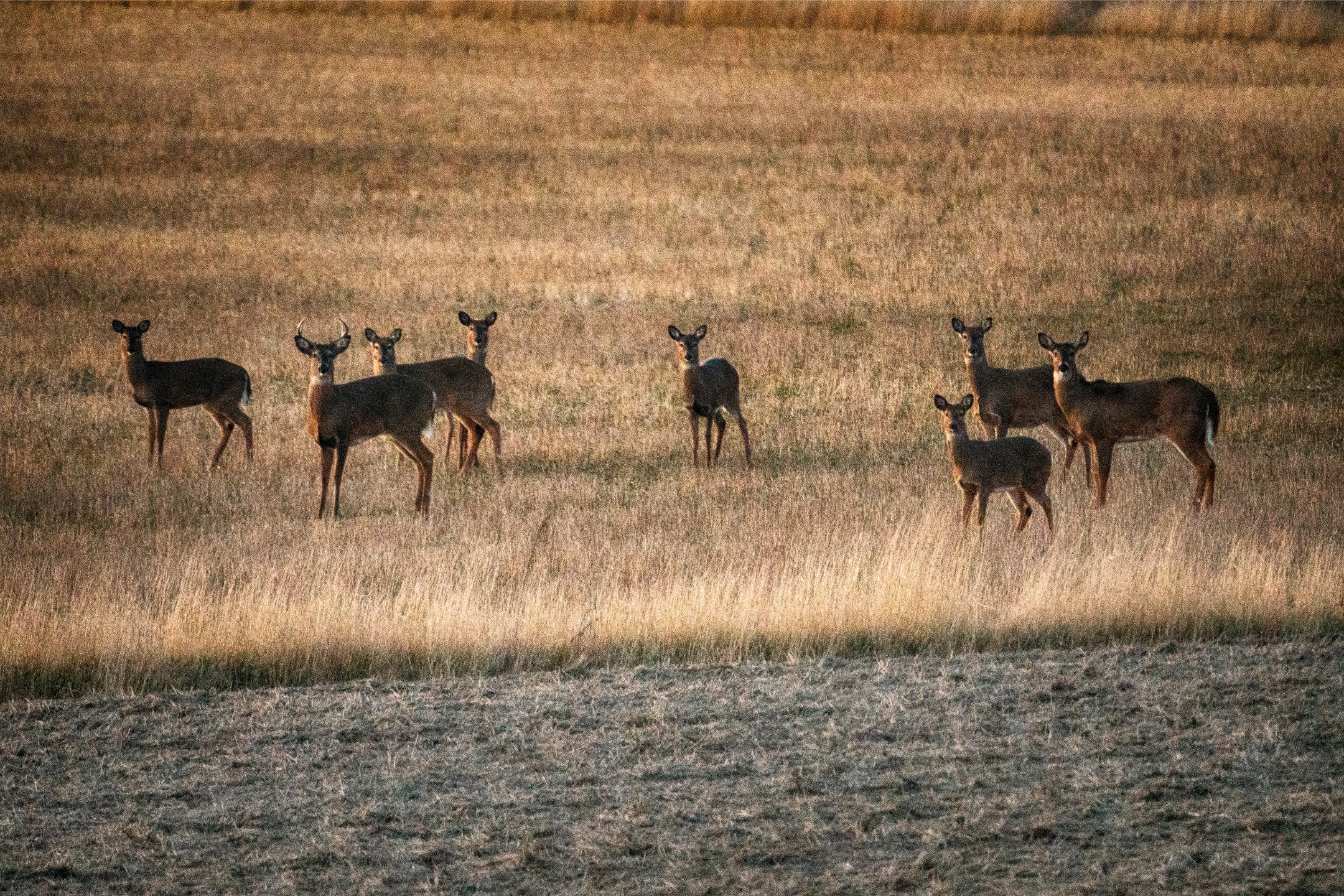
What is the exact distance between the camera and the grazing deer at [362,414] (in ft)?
47.8

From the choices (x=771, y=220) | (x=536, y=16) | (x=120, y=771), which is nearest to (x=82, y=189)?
(x=771, y=220)

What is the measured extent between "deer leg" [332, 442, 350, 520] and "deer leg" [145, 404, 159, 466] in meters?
2.71

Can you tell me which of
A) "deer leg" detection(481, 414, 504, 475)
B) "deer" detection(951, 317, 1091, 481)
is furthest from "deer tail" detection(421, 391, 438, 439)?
"deer" detection(951, 317, 1091, 481)

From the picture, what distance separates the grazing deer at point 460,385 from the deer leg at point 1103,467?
5131mm

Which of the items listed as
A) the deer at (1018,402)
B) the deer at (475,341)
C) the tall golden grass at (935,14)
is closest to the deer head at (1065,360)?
the deer at (1018,402)

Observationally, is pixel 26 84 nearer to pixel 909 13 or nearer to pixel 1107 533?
pixel 909 13

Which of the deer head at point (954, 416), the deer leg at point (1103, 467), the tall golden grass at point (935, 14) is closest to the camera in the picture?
the deer head at point (954, 416)

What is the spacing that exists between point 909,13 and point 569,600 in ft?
140

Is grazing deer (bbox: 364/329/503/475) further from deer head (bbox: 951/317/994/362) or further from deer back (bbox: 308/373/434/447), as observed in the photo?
deer head (bbox: 951/317/994/362)

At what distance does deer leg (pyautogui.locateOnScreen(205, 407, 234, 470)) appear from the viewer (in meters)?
16.7

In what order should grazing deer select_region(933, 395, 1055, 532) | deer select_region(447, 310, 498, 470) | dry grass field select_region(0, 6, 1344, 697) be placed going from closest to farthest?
dry grass field select_region(0, 6, 1344, 697) < grazing deer select_region(933, 395, 1055, 532) < deer select_region(447, 310, 498, 470)

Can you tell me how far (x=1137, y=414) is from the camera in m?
15.0

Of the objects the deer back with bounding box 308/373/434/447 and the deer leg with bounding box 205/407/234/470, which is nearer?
the deer back with bounding box 308/373/434/447

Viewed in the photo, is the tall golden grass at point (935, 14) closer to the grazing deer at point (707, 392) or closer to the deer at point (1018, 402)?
the grazing deer at point (707, 392)
